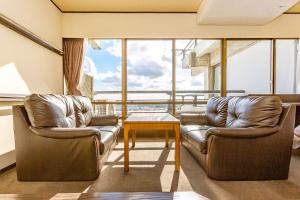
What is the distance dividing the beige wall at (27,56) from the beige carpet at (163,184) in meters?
0.96

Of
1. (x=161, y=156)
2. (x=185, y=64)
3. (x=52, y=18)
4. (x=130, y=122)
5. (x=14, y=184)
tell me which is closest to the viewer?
(x=14, y=184)

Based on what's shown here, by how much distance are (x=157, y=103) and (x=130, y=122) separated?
252cm

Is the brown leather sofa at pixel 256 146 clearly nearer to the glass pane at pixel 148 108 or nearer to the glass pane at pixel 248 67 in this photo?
the glass pane at pixel 148 108

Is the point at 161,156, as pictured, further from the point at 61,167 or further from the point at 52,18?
the point at 52,18

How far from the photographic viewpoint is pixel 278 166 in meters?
2.36

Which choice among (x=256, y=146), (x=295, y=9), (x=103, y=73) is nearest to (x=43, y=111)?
(x=256, y=146)

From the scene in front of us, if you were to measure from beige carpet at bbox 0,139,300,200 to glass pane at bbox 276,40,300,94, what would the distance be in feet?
9.34

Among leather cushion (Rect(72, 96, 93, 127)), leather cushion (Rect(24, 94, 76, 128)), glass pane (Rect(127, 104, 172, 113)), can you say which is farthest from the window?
leather cushion (Rect(24, 94, 76, 128))

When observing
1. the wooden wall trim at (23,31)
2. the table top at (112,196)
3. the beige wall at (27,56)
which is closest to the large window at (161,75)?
the beige wall at (27,56)

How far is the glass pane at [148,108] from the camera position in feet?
16.8

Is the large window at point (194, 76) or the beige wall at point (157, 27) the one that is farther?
the large window at point (194, 76)

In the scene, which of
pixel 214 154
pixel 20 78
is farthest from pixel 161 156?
pixel 20 78

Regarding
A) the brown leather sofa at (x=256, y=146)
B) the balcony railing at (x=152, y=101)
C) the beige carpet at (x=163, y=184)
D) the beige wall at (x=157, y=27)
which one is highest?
the beige wall at (x=157, y=27)

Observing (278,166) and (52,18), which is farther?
(52,18)
